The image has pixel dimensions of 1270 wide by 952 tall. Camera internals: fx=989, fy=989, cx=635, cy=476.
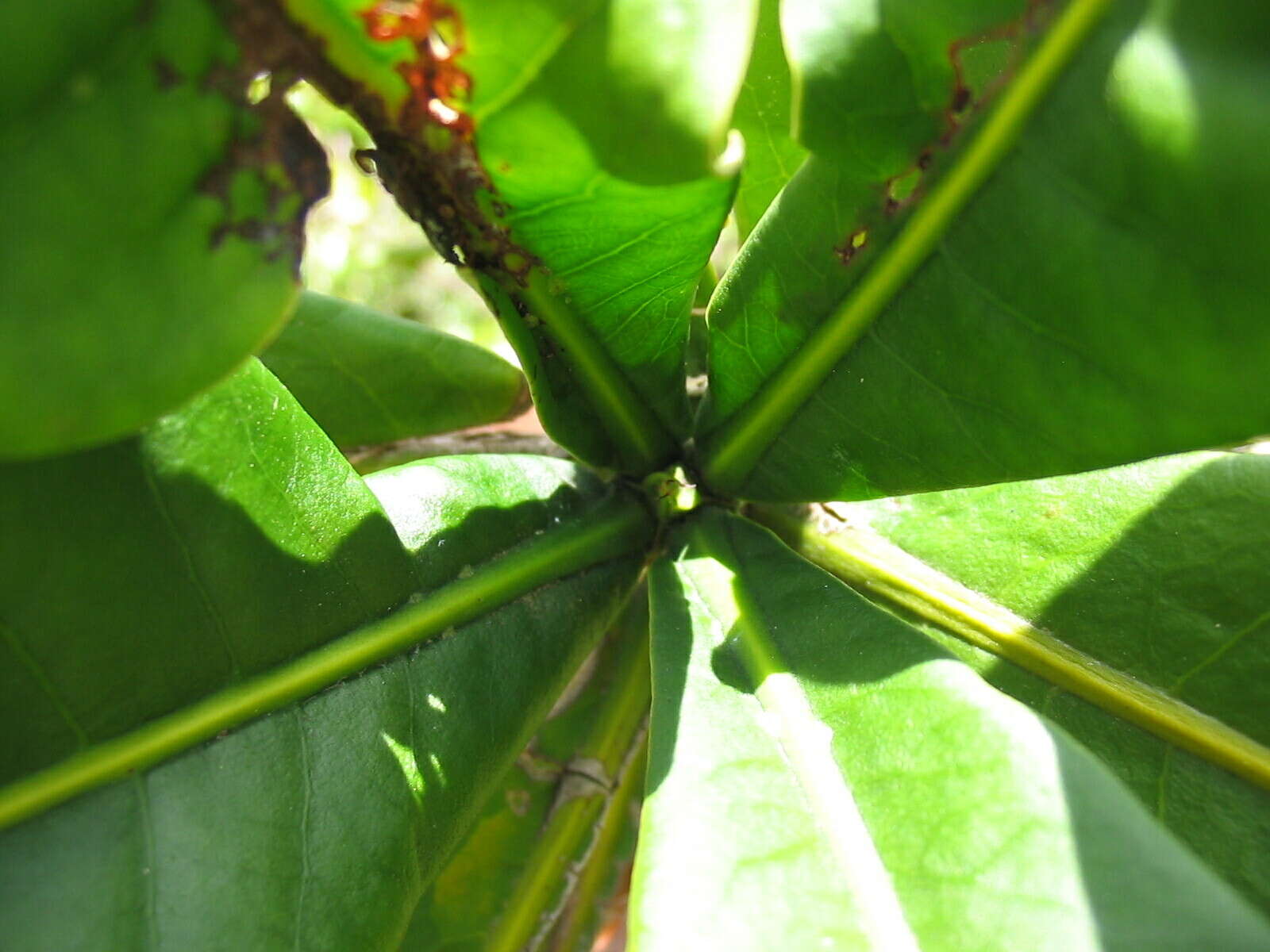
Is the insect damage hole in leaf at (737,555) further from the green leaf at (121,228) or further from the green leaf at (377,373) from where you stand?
the green leaf at (377,373)

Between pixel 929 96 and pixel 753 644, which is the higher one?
pixel 929 96

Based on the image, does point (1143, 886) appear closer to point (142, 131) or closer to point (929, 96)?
point (929, 96)

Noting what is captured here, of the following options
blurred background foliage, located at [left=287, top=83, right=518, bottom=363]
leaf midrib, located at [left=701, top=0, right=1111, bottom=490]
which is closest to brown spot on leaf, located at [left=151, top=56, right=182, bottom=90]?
leaf midrib, located at [left=701, top=0, right=1111, bottom=490]

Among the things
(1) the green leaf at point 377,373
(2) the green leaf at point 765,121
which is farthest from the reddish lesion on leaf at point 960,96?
(1) the green leaf at point 377,373

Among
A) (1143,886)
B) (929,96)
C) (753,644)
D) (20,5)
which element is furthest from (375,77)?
(1143,886)

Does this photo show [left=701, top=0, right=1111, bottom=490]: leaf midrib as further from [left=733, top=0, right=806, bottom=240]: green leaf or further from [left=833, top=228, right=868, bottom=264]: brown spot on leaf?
[left=733, top=0, right=806, bottom=240]: green leaf

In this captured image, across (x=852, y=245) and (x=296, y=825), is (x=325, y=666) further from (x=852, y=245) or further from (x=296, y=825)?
(x=852, y=245)
